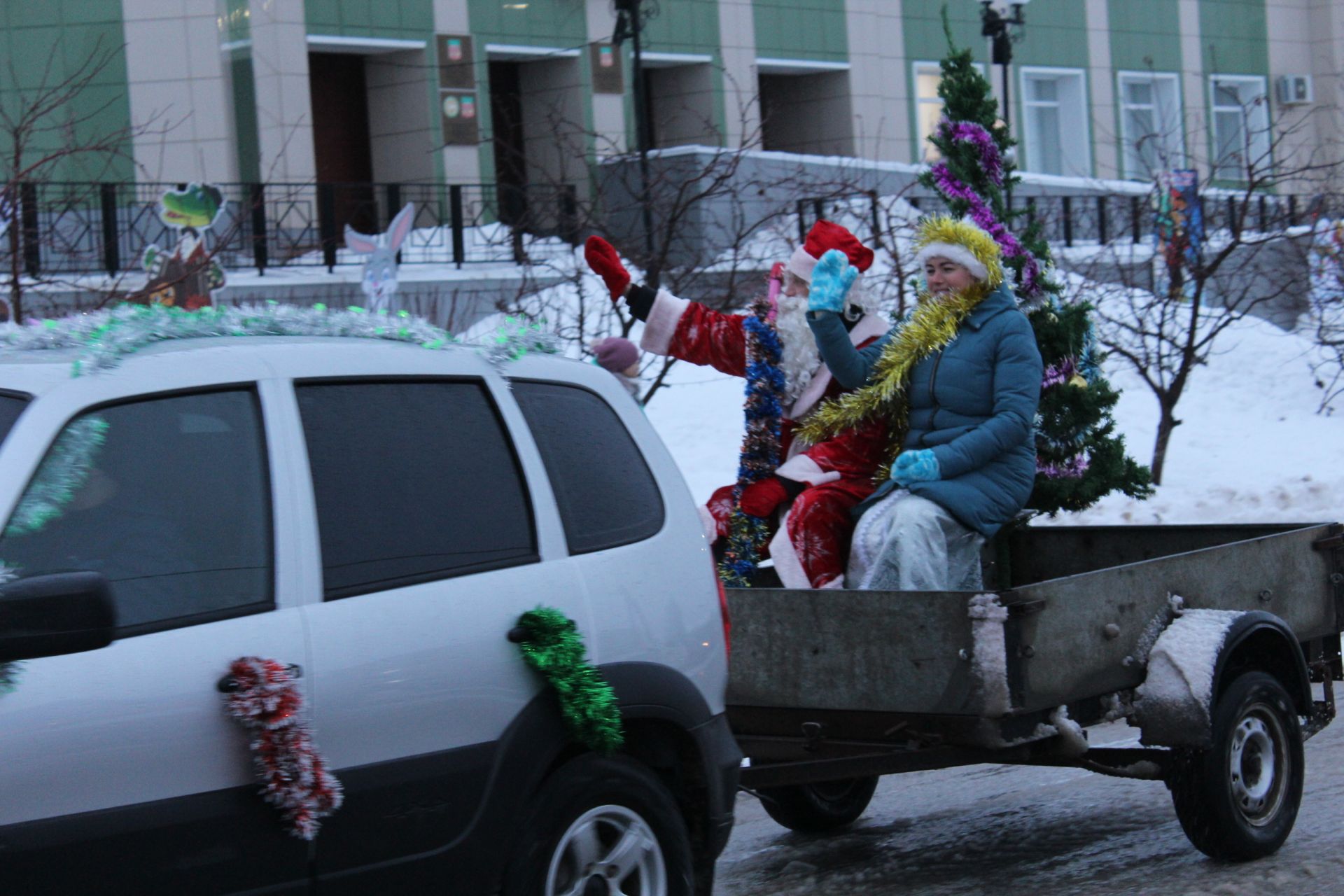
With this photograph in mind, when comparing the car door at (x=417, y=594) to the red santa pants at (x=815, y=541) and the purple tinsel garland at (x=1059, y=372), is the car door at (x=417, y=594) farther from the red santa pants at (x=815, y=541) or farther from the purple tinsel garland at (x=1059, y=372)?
the purple tinsel garland at (x=1059, y=372)

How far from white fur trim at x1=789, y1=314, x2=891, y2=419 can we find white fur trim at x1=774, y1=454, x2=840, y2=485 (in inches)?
9.8

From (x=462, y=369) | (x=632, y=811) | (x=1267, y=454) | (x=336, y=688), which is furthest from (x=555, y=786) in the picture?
(x=1267, y=454)

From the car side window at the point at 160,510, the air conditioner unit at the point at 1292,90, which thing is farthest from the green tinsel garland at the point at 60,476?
the air conditioner unit at the point at 1292,90

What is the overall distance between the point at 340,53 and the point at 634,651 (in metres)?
22.9

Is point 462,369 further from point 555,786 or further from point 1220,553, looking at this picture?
point 1220,553

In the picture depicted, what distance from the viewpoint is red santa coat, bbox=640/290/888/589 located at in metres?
6.21

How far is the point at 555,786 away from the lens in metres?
4.03

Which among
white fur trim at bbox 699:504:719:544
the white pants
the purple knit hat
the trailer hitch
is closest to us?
the white pants

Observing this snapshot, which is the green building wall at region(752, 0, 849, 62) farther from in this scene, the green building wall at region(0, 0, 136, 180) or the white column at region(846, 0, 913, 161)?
the green building wall at region(0, 0, 136, 180)

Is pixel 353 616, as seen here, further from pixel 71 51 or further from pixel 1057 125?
pixel 1057 125

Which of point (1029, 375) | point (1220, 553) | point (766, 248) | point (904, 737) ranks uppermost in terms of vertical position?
point (766, 248)

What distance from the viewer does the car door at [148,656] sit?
10.3ft

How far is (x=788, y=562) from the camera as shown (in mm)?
6172

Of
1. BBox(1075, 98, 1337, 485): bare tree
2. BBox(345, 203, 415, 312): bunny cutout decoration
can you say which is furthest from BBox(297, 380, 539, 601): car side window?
BBox(345, 203, 415, 312): bunny cutout decoration
